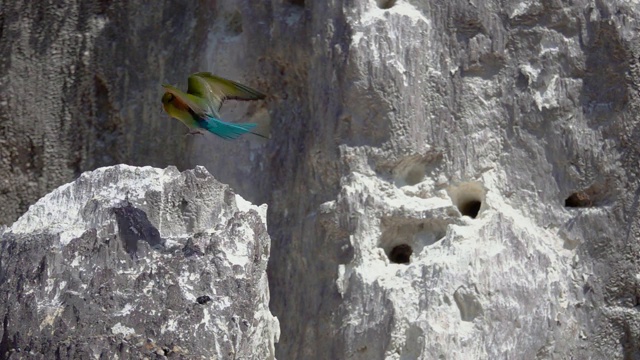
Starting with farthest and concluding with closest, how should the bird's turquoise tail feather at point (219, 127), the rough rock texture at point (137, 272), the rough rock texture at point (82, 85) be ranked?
1. the rough rock texture at point (82, 85)
2. the bird's turquoise tail feather at point (219, 127)
3. the rough rock texture at point (137, 272)

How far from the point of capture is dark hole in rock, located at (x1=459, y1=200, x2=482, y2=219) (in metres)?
4.34

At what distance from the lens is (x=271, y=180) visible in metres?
4.56

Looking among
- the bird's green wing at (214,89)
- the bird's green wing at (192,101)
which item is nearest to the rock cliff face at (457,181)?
the bird's green wing at (214,89)

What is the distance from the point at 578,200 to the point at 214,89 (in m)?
1.17

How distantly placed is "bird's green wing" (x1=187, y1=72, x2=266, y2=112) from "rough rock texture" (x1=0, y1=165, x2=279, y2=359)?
0.32m

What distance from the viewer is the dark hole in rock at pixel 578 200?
4301 mm

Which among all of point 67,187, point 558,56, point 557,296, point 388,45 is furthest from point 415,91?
point 67,187

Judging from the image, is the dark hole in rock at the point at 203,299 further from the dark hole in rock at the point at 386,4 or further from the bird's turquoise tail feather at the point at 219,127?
the dark hole in rock at the point at 386,4

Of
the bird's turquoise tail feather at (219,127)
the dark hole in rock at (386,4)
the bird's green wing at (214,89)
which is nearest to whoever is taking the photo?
the bird's turquoise tail feather at (219,127)

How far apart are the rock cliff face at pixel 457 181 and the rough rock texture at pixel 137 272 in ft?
2.41

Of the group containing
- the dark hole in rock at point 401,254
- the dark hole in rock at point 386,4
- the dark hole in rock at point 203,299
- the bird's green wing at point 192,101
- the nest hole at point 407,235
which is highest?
the dark hole in rock at point 386,4

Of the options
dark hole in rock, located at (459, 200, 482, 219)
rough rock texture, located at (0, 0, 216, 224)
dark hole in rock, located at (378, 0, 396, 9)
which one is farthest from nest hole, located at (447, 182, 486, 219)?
rough rock texture, located at (0, 0, 216, 224)

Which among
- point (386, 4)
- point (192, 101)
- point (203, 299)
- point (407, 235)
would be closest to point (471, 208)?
point (407, 235)

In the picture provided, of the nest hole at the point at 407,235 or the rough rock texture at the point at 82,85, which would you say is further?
the rough rock texture at the point at 82,85
